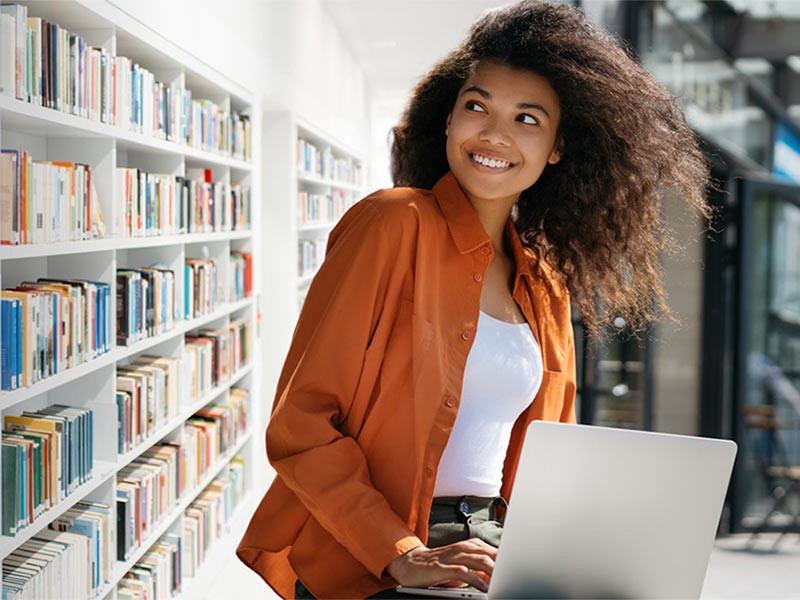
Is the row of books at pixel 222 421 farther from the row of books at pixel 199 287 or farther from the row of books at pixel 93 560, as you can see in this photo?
the row of books at pixel 199 287

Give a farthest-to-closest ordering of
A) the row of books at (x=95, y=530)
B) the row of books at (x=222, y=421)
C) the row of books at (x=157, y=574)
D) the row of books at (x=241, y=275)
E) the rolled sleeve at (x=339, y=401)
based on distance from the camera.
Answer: the row of books at (x=241, y=275), the row of books at (x=222, y=421), the row of books at (x=157, y=574), the row of books at (x=95, y=530), the rolled sleeve at (x=339, y=401)

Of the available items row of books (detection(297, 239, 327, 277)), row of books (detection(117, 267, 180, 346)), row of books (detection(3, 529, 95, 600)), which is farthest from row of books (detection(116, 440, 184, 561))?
row of books (detection(297, 239, 327, 277))

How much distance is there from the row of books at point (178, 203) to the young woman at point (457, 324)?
1.34 meters

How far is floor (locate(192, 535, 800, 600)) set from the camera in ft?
13.0

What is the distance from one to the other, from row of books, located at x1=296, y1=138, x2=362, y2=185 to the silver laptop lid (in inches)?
179

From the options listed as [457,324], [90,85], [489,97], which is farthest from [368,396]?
[90,85]

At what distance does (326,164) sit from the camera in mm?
6746

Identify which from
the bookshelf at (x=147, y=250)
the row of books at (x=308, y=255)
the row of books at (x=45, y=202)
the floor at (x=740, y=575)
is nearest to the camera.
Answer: the row of books at (x=45, y=202)

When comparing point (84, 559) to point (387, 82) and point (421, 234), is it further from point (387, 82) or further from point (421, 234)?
point (387, 82)

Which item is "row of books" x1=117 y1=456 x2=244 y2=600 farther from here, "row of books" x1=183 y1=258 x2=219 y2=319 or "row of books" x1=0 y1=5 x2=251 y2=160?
"row of books" x1=0 y1=5 x2=251 y2=160

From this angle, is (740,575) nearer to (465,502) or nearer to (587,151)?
(587,151)

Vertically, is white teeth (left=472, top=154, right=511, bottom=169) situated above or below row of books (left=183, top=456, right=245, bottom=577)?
above

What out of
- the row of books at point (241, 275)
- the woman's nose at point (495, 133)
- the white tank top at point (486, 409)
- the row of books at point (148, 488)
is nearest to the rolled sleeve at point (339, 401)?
the white tank top at point (486, 409)

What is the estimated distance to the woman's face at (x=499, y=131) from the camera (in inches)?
61.4
